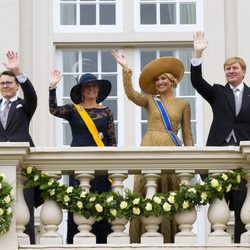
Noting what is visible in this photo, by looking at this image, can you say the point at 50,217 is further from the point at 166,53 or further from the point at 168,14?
the point at 168,14

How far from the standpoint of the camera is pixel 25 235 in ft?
65.2

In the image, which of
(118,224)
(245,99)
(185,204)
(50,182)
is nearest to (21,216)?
(50,182)

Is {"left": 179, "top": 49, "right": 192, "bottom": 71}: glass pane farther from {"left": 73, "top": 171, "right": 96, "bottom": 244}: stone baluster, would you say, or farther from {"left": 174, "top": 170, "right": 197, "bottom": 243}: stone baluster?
{"left": 73, "top": 171, "right": 96, "bottom": 244}: stone baluster

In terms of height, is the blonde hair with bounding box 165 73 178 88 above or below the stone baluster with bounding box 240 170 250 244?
above

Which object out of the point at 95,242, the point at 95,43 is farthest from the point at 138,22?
the point at 95,242

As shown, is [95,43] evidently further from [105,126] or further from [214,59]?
[105,126]

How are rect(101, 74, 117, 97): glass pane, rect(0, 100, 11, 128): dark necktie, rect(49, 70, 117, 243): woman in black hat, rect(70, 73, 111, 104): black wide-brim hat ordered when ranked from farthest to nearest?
rect(101, 74, 117, 97): glass pane, rect(70, 73, 111, 104): black wide-brim hat, rect(49, 70, 117, 243): woman in black hat, rect(0, 100, 11, 128): dark necktie

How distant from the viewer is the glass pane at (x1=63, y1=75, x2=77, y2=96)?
82.5 ft

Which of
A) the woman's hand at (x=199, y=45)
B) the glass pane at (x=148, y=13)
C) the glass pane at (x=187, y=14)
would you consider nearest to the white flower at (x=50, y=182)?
the woman's hand at (x=199, y=45)

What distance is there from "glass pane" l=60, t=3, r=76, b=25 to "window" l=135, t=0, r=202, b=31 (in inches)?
31.6

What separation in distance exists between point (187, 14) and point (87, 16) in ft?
4.16

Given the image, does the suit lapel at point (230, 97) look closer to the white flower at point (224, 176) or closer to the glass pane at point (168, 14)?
the white flower at point (224, 176)

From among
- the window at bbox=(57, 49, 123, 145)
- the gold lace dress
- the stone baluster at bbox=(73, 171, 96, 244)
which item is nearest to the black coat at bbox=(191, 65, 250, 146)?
the gold lace dress

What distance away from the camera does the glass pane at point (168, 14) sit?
25.5 metres
